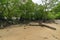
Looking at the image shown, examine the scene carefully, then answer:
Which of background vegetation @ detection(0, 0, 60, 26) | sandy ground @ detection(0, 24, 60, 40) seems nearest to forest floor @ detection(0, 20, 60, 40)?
sandy ground @ detection(0, 24, 60, 40)

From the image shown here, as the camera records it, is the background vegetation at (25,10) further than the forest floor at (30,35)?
Yes

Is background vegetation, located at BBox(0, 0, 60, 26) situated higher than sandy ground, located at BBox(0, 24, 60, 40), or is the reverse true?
background vegetation, located at BBox(0, 0, 60, 26)

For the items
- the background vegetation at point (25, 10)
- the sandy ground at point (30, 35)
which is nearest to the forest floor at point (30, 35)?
the sandy ground at point (30, 35)

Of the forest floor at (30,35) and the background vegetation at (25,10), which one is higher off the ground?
the background vegetation at (25,10)

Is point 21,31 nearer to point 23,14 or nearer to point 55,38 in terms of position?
point 55,38

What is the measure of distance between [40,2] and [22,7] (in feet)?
3.82

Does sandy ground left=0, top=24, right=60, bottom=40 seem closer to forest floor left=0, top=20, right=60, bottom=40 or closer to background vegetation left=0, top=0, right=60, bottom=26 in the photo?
forest floor left=0, top=20, right=60, bottom=40

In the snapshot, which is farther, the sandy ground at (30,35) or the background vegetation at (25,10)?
the background vegetation at (25,10)

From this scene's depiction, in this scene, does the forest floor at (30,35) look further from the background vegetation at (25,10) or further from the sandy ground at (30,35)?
the background vegetation at (25,10)

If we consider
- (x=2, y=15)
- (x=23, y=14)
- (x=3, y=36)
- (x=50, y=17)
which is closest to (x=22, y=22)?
(x=23, y=14)

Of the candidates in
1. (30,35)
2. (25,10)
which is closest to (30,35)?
(30,35)

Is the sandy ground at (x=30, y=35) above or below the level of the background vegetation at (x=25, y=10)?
below

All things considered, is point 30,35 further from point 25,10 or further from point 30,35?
point 25,10

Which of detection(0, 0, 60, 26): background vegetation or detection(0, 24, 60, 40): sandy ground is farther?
detection(0, 0, 60, 26): background vegetation
